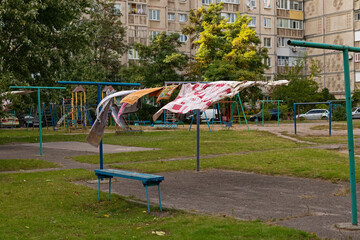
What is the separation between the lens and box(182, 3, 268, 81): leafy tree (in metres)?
53.5

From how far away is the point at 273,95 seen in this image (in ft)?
204

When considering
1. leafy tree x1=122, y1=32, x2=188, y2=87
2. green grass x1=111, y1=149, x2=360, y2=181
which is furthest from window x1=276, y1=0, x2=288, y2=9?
green grass x1=111, y1=149, x2=360, y2=181

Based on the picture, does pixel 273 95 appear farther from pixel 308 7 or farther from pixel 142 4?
pixel 308 7

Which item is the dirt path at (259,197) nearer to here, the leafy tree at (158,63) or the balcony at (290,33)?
the leafy tree at (158,63)

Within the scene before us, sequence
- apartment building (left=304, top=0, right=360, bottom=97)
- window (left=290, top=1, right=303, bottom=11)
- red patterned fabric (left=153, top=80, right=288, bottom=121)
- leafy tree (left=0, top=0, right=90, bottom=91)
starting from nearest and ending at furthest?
red patterned fabric (left=153, top=80, right=288, bottom=121)
leafy tree (left=0, top=0, right=90, bottom=91)
apartment building (left=304, top=0, right=360, bottom=97)
window (left=290, top=1, right=303, bottom=11)

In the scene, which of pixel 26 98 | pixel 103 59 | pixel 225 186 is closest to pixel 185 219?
pixel 225 186

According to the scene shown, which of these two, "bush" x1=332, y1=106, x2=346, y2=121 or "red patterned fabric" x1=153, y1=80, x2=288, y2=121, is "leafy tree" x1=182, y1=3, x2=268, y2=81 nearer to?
"bush" x1=332, y1=106, x2=346, y2=121

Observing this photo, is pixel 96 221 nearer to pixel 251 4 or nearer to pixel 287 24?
pixel 251 4

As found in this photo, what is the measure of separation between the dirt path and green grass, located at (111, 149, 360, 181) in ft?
2.25

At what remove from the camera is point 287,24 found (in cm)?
8000

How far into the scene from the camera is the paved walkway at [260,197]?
346 inches

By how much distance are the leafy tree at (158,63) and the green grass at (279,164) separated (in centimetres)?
3517

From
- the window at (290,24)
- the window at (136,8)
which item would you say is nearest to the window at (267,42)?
the window at (290,24)

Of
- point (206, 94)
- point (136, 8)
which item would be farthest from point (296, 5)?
point (206, 94)
